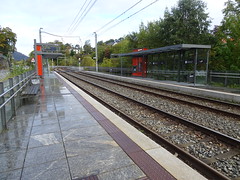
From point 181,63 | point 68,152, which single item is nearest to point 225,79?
point 181,63

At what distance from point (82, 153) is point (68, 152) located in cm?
27

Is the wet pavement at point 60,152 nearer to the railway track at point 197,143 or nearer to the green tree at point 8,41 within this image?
the railway track at point 197,143

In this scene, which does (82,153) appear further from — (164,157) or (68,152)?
(164,157)

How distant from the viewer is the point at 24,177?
265 centimetres

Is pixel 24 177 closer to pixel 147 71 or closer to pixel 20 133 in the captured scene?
pixel 20 133

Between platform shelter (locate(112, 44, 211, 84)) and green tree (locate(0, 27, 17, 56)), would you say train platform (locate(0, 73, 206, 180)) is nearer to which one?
platform shelter (locate(112, 44, 211, 84))

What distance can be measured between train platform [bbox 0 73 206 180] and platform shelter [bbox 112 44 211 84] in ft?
38.4

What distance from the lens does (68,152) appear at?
3406 millimetres

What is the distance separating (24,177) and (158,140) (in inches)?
119

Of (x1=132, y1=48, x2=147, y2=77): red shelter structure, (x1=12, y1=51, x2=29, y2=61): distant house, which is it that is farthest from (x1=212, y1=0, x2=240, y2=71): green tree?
(x1=12, y1=51, x2=29, y2=61): distant house

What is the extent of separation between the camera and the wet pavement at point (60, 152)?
2.75 meters

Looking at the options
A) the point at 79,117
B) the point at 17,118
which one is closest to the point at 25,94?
the point at 17,118

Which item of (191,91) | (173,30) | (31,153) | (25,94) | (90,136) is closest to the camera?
(31,153)

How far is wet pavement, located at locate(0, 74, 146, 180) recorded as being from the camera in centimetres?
275
